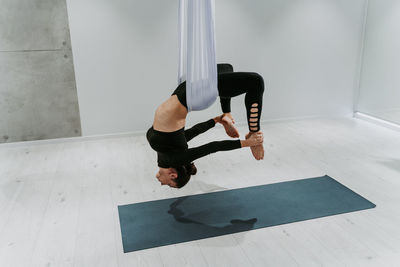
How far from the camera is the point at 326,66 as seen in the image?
6.06 metres

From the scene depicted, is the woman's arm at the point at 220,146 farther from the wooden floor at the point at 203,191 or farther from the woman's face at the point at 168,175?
the wooden floor at the point at 203,191

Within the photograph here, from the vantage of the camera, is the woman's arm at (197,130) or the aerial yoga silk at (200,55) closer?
the aerial yoga silk at (200,55)

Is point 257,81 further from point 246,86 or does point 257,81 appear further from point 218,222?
point 218,222

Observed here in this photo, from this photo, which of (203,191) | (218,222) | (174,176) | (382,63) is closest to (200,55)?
(174,176)

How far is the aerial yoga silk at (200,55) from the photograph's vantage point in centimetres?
261

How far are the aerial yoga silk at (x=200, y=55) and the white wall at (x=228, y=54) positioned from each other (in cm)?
264

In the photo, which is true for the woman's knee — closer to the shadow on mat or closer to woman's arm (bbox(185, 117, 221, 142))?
woman's arm (bbox(185, 117, 221, 142))

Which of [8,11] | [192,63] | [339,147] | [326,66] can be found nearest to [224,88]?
[192,63]

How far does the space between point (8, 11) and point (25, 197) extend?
233 centimetres

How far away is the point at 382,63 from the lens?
18.6ft

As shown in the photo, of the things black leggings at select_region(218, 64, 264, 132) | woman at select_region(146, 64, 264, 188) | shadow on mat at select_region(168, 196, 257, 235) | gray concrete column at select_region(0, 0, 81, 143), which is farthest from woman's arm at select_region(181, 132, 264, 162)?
gray concrete column at select_region(0, 0, 81, 143)

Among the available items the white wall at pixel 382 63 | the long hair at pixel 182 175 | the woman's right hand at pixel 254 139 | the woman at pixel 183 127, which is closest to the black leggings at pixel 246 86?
the woman at pixel 183 127

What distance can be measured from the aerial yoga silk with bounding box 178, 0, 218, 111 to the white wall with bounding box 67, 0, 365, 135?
264 centimetres

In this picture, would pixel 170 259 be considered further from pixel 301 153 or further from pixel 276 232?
pixel 301 153
